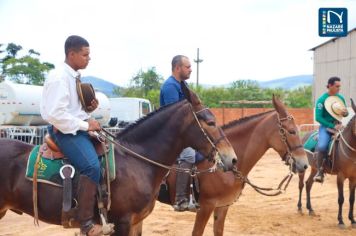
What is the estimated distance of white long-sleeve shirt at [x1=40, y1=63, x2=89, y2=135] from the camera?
14.5 feet

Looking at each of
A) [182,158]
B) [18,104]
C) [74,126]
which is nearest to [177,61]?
[182,158]

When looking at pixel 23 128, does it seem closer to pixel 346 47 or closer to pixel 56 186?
pixel 56 186

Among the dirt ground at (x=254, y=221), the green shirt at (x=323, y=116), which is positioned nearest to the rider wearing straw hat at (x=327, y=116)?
the green shirt at (x=323, y=116)

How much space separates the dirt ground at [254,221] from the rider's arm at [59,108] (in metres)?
4.37

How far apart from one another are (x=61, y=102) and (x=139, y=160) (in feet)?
3.50

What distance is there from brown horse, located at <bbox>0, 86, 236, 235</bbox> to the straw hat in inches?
238

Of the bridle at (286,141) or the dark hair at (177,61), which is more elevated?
the dark hair at (177,61)

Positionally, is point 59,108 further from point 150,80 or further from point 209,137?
point 150,80

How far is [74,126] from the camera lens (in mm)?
4465

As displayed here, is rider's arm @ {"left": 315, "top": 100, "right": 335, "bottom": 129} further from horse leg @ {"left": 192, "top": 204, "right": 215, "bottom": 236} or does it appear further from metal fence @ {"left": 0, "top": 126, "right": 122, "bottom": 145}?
metal fence @ {"left": 0, "top": 126, "right": 122, "bottom": 145}

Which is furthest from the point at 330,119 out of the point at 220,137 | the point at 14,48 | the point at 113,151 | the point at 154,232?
the point at 14,48

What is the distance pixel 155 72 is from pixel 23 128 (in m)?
41.5

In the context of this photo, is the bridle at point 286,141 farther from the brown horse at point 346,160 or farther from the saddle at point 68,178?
the brown horse at point 346,160

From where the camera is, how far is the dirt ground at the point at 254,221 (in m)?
8.63
